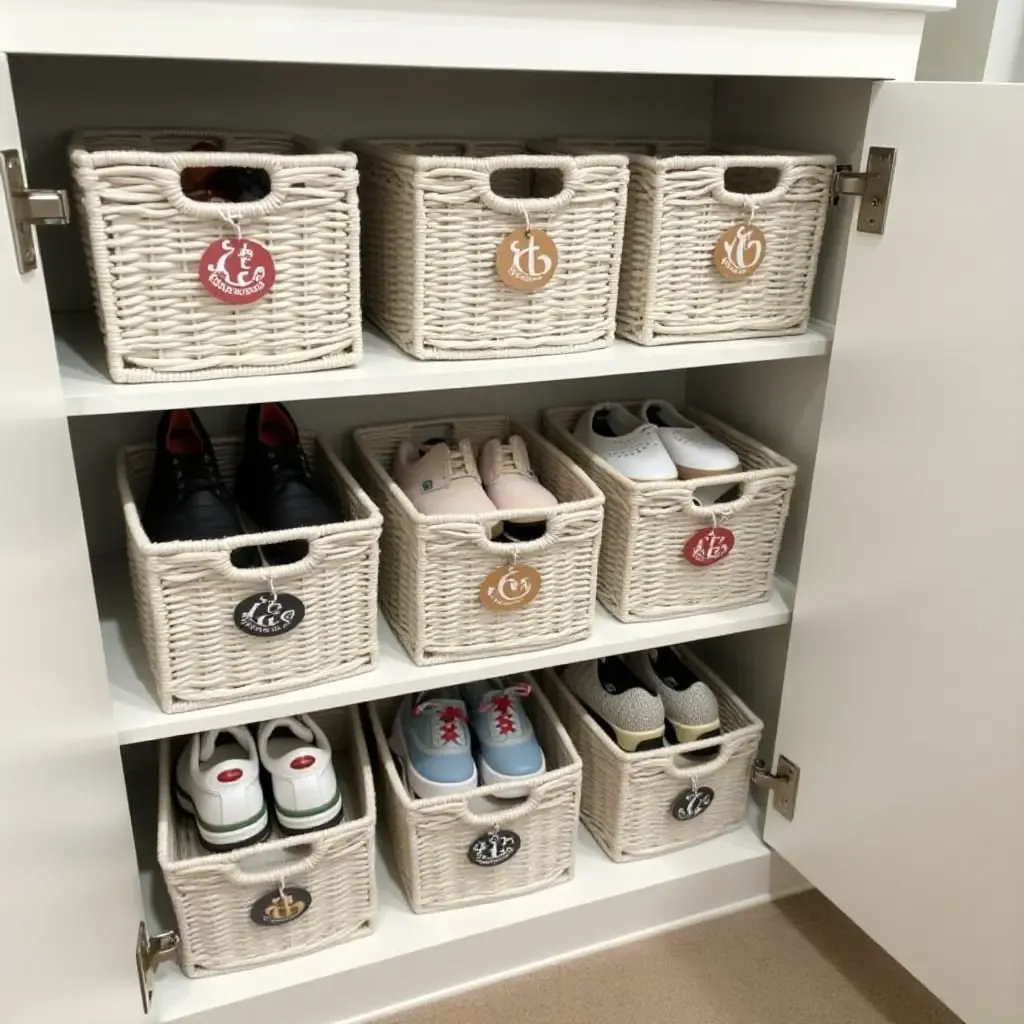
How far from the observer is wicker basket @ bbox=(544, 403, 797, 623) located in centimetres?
114

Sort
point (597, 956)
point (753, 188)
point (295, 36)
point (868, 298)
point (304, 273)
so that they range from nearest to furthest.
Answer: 1. point (295, 36)
2. point (304, 273)
3. point (868, 298)
4. point (753, 188)
5. point (597, 956)

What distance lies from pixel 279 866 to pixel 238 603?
33 cm

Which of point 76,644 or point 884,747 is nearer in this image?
point 76,644

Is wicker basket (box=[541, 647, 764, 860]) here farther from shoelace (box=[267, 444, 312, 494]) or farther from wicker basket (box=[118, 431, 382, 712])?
shoelace (box=[267, 444, 312, 494])

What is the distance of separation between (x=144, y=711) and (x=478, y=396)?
60 cm

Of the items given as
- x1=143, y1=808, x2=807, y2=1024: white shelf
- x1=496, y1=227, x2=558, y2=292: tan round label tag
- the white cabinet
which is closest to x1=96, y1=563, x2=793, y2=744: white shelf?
the white cabinet

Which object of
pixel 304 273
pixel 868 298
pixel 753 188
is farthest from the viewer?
pixel 753 188

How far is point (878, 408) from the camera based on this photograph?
1060mm

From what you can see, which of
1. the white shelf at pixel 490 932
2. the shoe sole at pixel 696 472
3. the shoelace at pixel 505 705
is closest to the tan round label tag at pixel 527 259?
the shoe sole at pixel 696 472

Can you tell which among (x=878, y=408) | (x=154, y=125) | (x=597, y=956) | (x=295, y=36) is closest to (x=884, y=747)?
(x=878, y=408)

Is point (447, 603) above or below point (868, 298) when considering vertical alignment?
below

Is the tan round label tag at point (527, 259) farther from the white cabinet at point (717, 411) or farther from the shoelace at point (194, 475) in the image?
the shoelace at point (194, 475)

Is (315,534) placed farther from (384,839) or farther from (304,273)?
(384,839)

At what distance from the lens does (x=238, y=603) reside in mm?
984
